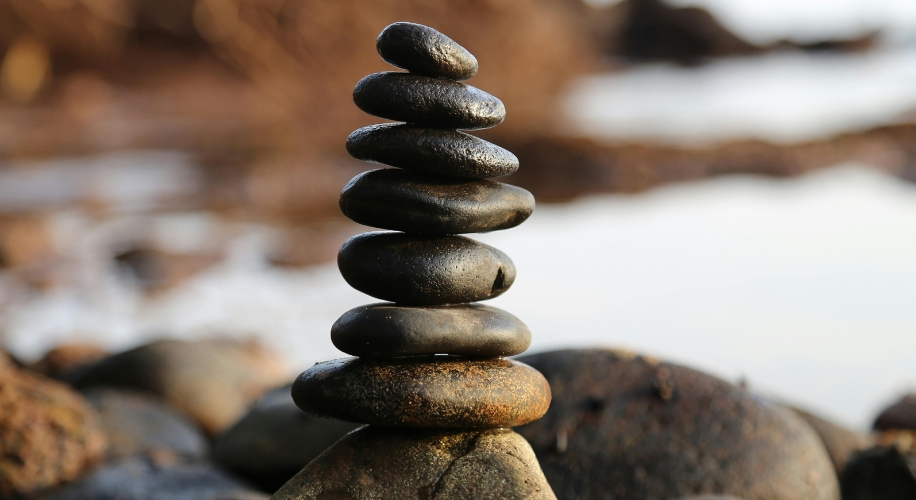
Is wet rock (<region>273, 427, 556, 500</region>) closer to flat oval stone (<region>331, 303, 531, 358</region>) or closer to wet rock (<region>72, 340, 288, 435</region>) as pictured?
flat oval stone (<region>331, 303, 531, 358</region>)

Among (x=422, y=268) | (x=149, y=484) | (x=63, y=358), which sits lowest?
(x=63, y=358)

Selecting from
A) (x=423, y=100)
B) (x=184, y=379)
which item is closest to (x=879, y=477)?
(x=423, y=100)

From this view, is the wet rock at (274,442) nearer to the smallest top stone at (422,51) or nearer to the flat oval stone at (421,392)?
the flat oval stone at (421,392)

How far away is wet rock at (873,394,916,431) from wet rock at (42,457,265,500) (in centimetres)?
378

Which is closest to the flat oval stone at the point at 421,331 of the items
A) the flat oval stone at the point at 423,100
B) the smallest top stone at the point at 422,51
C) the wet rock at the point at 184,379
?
the flat oval stone at the point at 423,100

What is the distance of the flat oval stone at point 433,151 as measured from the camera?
301 cm

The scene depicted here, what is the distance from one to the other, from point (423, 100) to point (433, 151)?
0.54 feet

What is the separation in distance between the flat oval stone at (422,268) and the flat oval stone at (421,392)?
220 millimetres

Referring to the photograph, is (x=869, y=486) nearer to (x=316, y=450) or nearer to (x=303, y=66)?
(x=316, y=450)

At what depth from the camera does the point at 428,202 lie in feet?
9.86

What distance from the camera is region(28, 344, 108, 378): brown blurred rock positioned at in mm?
7258

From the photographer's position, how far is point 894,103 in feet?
91.4

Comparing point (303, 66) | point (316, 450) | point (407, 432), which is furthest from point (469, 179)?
point (303, 66)

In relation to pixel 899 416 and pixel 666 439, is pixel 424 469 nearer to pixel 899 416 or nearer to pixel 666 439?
pixel 666 439
